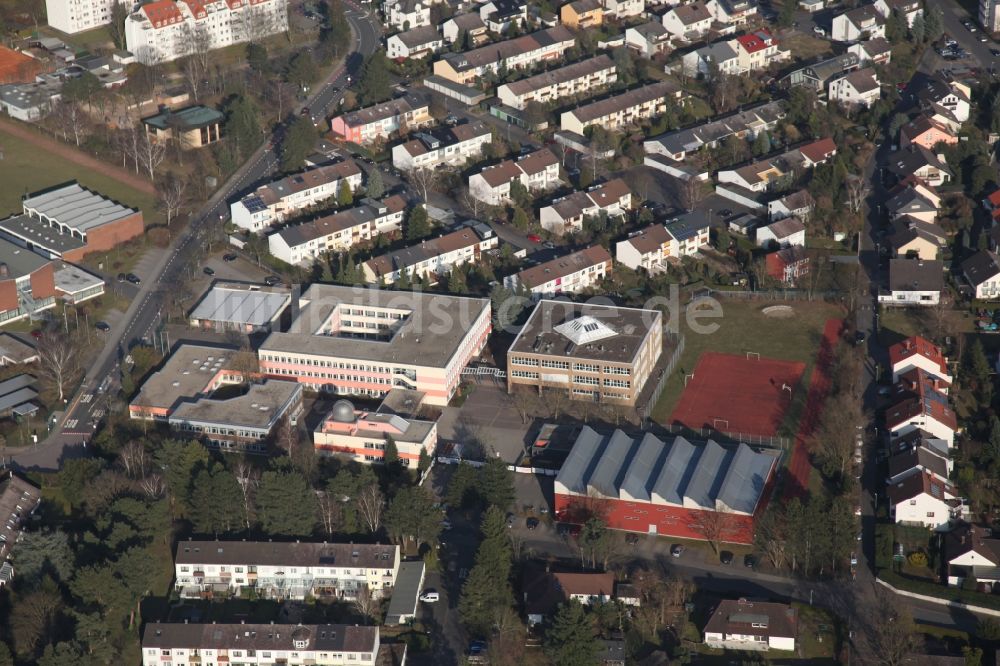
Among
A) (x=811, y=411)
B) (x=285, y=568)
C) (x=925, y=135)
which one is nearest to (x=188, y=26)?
(x=925, y=135)

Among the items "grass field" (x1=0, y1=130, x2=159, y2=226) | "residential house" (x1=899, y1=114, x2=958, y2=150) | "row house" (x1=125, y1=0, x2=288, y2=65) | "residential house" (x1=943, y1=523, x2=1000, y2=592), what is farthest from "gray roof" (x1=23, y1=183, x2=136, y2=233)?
"residential house" (x1=943, y1=523, x2=1000, y2=592)

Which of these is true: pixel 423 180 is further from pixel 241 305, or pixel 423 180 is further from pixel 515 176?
pixel 241 305

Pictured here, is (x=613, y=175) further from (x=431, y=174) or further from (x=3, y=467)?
(x=3, y=467)

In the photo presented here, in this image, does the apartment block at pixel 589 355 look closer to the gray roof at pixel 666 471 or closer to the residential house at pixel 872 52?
the gray roof at pixel 666 471

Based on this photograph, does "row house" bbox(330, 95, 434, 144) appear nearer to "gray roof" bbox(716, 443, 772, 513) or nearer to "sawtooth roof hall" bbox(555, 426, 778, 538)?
"sawtooth roof hall" bbox(555, 426, 778, 538)

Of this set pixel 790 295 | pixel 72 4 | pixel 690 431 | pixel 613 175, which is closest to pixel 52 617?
pixel 690 431

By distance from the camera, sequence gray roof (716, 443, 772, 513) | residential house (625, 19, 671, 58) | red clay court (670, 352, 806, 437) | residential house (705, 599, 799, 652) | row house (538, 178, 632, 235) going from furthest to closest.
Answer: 1. residential house (625, 19, 671, 58)
2. row house (538, 178, 632, 235)
3. red clay court (670, 352, 806, 437)
4. gray roof (716, 443, 772, 513)
5. residential house (705, 599, 799, 652)
